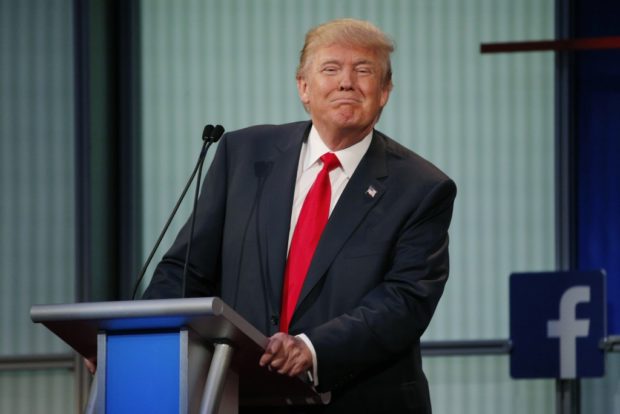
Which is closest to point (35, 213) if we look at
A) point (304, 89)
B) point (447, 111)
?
point (447, 111)

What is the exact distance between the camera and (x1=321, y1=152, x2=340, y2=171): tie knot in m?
2.92

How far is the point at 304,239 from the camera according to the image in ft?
9.20

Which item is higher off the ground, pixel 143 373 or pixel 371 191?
pixel 371 191

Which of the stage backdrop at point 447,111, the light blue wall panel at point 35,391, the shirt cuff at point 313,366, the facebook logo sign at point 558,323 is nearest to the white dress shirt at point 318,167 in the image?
the shirt cuff at point 313,366

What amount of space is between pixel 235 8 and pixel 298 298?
3132mm

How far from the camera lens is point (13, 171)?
17.7ft

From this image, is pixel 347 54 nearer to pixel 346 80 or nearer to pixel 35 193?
pixel 346 80

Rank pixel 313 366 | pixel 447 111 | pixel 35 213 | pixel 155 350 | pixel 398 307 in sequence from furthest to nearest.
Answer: pixel 447 111 → pixel 35 213 → pixel 398 307 → pixel 313 366 → pixel 155 350

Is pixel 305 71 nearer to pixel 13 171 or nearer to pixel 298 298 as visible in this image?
pixel 298 298

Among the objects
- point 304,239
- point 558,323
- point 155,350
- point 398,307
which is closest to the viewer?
point 155,350

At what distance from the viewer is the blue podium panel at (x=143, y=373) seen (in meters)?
2.18

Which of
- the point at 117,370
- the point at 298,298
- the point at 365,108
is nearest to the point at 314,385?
the point at 298,298

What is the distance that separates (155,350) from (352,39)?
1077 millimetres

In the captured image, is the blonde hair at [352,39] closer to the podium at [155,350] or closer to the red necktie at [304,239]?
the red necktie at [304,239]
